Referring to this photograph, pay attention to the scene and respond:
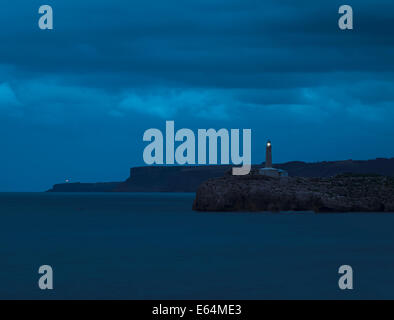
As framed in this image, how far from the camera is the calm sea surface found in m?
28.5

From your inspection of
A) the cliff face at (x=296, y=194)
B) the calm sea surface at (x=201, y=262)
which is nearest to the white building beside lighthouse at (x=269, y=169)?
the cliff face at (x=296, y=194)

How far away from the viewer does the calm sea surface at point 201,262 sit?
2850 cm

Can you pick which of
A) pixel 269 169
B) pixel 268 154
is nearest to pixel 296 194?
pixel 269 169

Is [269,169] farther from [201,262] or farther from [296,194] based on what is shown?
[201,262]

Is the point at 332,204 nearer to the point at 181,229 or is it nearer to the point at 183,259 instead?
the point at 181,229

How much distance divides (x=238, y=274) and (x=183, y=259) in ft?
28.1

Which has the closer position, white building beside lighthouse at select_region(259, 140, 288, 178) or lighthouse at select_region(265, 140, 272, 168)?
lighthouse at select_region(265, 140, 272, 168)

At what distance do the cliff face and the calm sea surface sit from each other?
25610mm

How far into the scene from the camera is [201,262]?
132 ft

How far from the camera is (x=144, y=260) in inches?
1604

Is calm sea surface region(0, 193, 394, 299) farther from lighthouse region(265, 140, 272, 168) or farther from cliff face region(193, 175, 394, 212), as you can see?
lighthouse region(265, 140, 272, 168)

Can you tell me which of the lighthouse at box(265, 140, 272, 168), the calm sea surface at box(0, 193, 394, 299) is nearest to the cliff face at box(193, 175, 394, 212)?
the lighthouse at box(265, 140, 272, 168)

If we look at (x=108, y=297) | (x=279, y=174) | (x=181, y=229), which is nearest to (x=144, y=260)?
(x=108, y=297)
